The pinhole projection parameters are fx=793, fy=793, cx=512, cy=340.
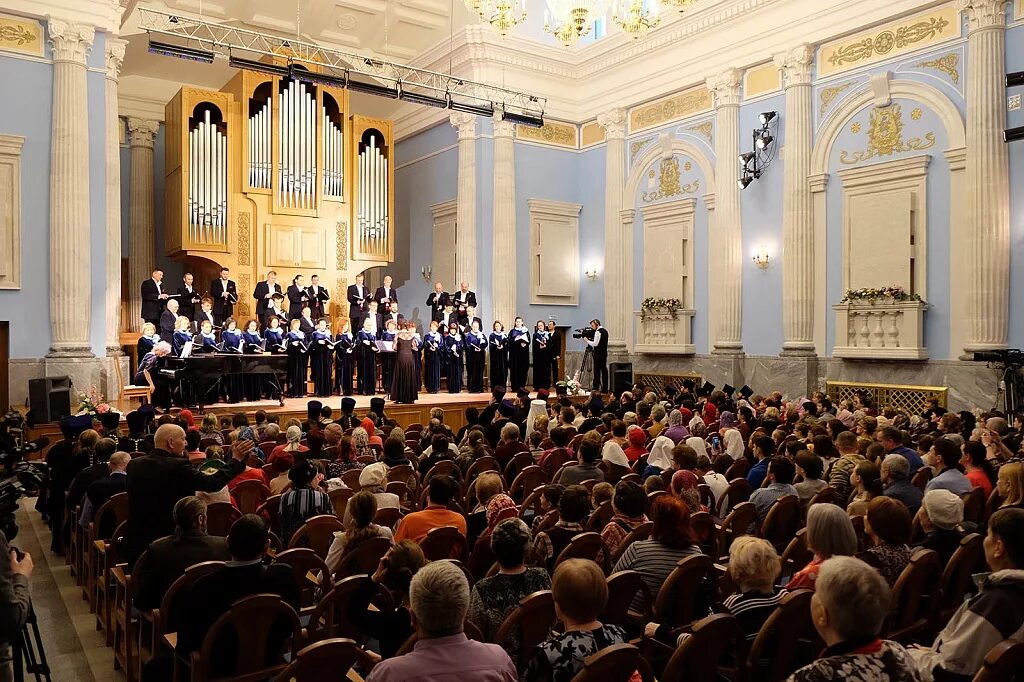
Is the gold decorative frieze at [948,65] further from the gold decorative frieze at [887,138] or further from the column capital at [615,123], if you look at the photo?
the column capital at [615,123]

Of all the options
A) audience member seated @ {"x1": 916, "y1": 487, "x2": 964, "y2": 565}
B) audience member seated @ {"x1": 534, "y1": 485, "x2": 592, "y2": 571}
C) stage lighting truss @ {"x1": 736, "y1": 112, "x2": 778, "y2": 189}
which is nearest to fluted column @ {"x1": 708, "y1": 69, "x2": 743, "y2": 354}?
stage lighting truss @ {"x1": 736, "y1": 112, "x2": 778, "y2": 189}

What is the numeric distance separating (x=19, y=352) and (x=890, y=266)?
1326cm

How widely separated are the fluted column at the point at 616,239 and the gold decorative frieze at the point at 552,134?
0.93 m

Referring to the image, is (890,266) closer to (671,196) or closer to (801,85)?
(801,85)

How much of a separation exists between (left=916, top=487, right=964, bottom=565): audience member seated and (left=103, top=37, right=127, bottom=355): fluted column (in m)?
12.2

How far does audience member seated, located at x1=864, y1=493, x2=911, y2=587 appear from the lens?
136 inches

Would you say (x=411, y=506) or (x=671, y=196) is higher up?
(x=671, y=196)

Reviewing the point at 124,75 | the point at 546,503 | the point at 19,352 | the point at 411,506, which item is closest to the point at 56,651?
the point at 411,506

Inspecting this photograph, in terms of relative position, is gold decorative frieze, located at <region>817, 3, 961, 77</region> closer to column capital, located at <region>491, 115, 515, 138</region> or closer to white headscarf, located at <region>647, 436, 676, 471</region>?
column capital, located at <region>491, 115, 515, 138</region>

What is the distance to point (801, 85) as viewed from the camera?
13.3 meters

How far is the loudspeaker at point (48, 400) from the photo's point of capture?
9977 mm

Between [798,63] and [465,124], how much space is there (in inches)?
269

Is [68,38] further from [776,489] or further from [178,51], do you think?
[776,489]

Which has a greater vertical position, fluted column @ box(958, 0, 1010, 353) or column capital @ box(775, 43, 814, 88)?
column capital @ box(775, 43, 814, 88)
